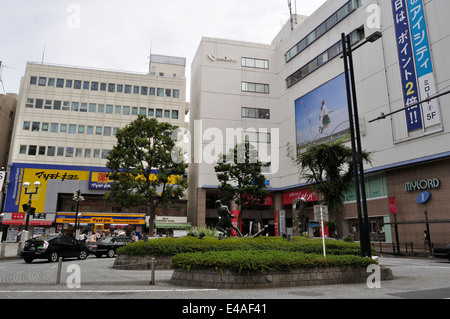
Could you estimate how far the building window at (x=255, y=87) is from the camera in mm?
51812

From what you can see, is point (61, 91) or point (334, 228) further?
point (61, 91)

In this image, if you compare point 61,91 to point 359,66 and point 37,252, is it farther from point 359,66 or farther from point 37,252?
point 359,66

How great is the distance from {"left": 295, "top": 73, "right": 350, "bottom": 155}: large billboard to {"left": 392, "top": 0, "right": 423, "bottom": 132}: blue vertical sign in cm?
769

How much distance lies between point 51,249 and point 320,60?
36.5 m

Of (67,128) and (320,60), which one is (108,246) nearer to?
(67,128)

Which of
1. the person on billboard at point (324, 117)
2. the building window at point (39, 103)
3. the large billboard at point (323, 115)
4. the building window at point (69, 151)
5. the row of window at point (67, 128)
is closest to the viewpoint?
the large billboard at point (323, 115)

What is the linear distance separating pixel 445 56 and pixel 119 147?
2700 centimetres

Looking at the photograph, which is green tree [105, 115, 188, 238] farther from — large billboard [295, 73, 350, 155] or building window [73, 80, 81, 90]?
building window [73, 80, 81, 90]

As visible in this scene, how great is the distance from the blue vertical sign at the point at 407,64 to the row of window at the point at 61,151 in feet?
130

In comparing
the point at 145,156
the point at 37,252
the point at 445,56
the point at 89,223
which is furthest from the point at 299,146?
the point at 37,252

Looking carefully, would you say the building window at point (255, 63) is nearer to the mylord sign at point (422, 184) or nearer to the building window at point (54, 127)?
the building window at point (54, 127)

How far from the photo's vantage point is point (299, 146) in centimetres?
4472

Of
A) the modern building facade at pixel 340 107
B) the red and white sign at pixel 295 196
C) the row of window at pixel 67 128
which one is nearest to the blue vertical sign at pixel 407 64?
the modern building facade at pixel 340 107

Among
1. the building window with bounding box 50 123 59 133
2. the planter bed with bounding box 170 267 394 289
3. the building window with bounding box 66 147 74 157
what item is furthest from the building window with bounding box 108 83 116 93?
the planter bed with bounding box 170 267 394 289
